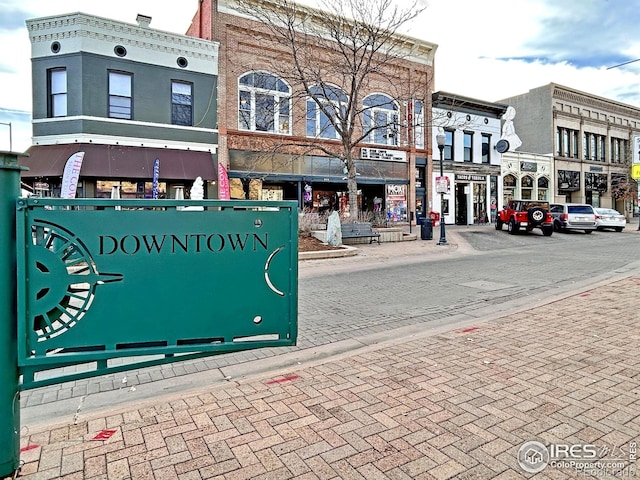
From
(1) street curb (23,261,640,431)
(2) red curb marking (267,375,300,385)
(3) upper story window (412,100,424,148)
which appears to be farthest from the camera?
(3) upper story window (412,100,424,148)

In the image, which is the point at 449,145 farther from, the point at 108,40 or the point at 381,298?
the point at 381,298

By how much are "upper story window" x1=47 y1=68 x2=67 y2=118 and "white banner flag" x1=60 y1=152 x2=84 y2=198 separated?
3.89 m

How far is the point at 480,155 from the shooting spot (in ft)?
108

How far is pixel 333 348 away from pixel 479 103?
32.4 meters

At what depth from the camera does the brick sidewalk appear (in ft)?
8.52

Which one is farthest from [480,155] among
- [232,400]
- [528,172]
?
[232,400]

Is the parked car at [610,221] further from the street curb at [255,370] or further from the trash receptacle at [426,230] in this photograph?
the street curb at [255,370]

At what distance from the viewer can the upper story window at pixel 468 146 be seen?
106ft

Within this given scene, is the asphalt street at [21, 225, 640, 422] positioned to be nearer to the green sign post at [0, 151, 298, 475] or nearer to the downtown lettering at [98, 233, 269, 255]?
the green sign post at [0, 151, 298, 475]

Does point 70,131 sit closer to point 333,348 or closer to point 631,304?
point 333,348

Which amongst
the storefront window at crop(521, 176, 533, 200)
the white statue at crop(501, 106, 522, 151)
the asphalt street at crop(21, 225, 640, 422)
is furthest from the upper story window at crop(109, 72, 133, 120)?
the storefront window at crop(521, 176, 533, 200)

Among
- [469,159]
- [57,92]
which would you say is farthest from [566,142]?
[57,92]

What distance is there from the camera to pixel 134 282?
8.39 feet

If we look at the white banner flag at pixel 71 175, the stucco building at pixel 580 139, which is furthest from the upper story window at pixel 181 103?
the stucco building at pixel 580 139
